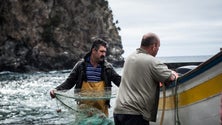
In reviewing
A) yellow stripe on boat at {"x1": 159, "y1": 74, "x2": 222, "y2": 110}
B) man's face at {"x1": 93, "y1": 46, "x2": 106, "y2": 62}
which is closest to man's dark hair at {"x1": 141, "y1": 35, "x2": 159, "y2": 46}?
yellow stripe on boat at {"x1": 159, "y1": 74, "x2": 222, "y2": 110}

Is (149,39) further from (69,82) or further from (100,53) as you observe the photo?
(69,82)

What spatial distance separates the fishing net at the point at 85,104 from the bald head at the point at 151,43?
7.00 feet

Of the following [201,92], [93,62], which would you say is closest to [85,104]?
[93,62]

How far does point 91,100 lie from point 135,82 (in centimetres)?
227

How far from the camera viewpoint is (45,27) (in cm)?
9469

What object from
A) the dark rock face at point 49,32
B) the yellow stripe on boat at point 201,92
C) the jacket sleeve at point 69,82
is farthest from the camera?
the dark rock face at point 49,32

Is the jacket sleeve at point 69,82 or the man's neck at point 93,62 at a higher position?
the man's neck at point 93,62

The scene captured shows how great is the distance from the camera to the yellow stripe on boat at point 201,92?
538 cm

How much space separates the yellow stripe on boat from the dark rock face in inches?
2895

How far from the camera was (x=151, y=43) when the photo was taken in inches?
223

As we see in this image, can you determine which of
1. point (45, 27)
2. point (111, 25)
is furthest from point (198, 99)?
point (111, 25)

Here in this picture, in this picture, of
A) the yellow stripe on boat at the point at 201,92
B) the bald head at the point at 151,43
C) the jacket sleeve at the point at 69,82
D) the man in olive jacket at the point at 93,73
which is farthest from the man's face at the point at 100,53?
the bald head at the point at 151,43

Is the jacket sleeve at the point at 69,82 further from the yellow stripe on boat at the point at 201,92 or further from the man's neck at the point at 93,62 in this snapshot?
the yellow stripe on boat at the point at 201,92

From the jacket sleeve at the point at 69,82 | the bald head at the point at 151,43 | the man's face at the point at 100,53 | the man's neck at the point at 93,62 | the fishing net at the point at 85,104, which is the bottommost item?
the fishing net at the point at 85,104
